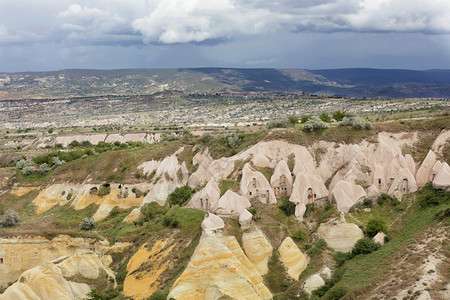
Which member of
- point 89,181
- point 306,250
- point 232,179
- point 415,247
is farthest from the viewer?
point 89,181

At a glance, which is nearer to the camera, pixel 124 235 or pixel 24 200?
pixel 124 235

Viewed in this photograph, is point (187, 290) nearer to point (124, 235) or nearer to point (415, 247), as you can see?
point (124, 235)

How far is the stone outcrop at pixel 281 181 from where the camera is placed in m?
48.0

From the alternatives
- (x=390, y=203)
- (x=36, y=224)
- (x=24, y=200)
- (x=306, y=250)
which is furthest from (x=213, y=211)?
(x=24, y=200)

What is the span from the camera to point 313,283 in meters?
34.2

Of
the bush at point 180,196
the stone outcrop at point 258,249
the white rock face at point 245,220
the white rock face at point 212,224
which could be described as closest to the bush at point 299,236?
the stone outcrop at point 258,249

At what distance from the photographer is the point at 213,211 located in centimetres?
4403

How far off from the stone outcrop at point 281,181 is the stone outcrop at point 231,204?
194 inches

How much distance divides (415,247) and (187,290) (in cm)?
1842

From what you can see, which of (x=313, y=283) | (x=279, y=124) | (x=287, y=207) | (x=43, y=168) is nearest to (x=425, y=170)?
(x=287, y=207)

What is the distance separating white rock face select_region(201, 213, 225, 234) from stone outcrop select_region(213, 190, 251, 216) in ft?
13.4

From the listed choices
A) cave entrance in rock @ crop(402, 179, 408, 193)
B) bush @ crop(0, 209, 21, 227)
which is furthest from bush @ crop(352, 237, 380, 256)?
bush @ crop(0, 209, 21, 227)

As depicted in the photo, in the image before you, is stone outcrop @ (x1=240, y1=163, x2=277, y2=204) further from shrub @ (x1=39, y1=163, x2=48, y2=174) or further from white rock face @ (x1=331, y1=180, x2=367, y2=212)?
shrub @ (x1=39, y1=163, x2=48, y2=174)

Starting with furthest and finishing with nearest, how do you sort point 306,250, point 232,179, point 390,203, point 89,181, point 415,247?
point 89,181 → point 232,179 → point 390,203 → point 306,250 → point 415,247
